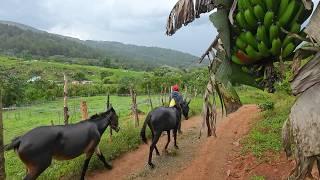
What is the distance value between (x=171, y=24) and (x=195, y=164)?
17.5 ft

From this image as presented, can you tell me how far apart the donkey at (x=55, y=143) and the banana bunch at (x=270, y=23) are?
15.4 feet

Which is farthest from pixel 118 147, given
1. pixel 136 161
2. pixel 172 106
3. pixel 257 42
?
pixel 257 42

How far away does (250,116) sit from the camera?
55.6 ft

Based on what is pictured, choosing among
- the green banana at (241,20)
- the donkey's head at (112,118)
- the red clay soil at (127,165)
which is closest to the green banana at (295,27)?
the green banana at (241,20)

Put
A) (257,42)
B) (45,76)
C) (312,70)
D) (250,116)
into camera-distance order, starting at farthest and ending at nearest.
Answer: (45,76) → (250,116) → (257,42) → (312,70)

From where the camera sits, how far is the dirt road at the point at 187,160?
32.6ft

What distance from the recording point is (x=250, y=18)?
16.5ft

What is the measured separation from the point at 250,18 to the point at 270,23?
0.78ft

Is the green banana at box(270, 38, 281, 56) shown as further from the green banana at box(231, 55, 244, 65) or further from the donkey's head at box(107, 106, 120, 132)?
the donkey's head at box(107, 106, 120, 132)

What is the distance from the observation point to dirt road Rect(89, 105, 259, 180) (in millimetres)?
9938

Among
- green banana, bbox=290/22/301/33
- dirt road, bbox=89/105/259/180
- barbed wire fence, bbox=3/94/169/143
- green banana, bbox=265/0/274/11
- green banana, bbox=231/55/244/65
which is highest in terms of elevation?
green banana, bbox=265/0/274/11

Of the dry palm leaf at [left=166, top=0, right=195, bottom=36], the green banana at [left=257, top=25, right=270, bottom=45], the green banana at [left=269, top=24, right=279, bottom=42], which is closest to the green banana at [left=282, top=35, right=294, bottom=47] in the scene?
the green banana at [left=269, top=24, right=279, bottom=42]

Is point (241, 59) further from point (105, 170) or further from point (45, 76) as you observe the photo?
point (45, 76)

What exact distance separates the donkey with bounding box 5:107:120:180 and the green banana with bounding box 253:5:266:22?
4985 mm
